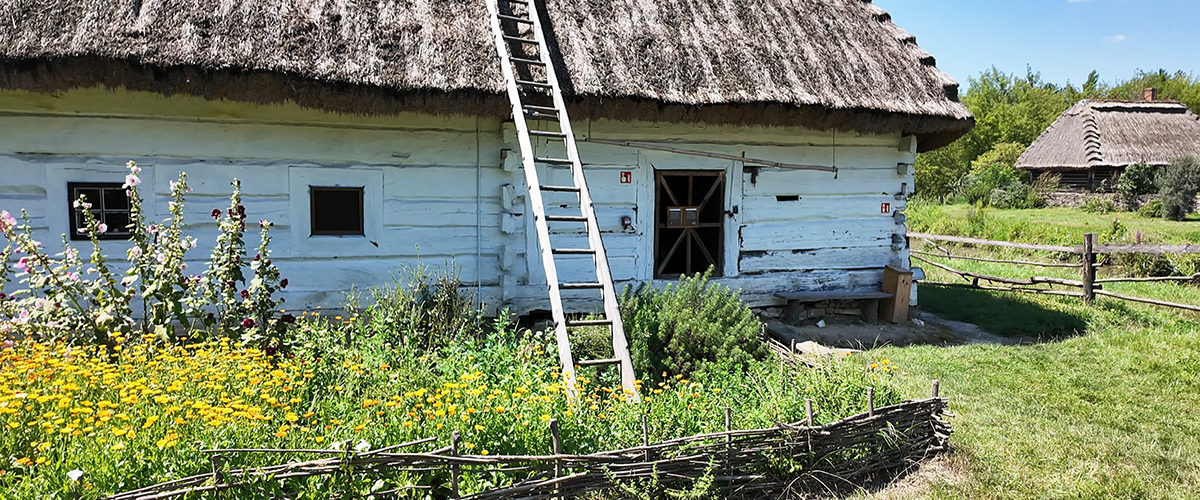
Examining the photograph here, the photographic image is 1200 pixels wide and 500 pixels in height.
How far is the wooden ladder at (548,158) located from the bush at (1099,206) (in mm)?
21240

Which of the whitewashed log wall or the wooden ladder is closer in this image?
the wooden ladder

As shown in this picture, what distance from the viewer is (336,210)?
20.5 feet

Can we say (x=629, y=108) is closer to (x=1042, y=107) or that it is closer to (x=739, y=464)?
(x=739, y=464)

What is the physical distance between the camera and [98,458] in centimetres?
254

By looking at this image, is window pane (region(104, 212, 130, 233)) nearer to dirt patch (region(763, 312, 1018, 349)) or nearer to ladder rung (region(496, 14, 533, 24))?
ladder rung (region(496, 14, 533, 24))

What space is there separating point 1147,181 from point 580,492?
82.5ft

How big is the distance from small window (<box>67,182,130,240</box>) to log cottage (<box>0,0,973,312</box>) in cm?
3

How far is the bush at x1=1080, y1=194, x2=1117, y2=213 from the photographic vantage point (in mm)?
21875

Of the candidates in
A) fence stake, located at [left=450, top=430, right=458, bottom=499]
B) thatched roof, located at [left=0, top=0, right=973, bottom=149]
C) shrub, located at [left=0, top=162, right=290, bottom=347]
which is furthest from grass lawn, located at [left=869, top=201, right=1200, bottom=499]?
shrub, located at [left=0, top=162, right=290, bottom=347]

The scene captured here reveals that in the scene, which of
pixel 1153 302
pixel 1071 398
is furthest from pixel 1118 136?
pixel 1071 398

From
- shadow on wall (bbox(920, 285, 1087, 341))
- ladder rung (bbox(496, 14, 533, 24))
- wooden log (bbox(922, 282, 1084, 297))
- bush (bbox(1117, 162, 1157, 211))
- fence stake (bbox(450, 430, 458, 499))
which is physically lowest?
shadow on wall (bbox(920, 285, 1087, 341))

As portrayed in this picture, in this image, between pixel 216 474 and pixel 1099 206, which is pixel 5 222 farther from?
pixel 1099 206

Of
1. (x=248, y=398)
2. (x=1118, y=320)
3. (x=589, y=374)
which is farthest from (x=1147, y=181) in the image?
(x=248, y=398)

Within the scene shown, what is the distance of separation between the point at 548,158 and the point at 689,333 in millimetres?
1822
